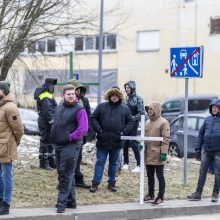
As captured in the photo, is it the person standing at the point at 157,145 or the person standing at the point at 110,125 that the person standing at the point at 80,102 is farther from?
the person standing at the point at 157,145

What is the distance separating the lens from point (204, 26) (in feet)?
111

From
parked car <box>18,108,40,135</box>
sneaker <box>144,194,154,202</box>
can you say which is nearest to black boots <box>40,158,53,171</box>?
sneaker <box>144,194,154,202</box>

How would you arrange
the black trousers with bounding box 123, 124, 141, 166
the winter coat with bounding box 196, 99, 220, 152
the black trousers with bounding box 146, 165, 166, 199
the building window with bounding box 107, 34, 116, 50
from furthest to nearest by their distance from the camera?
the building window with bounding box 107, 34, 116, 50 < the black trousers with bounding box 123, 124, 141, 166 < the winter coat with bounding box 196, 99, 220, 152 < the black trousers with bounding box 146, 165, 166, 199

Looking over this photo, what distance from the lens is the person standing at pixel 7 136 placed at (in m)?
8.83

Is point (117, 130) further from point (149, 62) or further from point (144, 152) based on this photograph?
point (149, 62)

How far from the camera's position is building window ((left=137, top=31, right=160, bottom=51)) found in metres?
35.8

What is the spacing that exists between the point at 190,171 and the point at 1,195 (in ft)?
21.3

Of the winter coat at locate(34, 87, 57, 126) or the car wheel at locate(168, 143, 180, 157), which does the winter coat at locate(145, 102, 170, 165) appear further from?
the car wheel at locate(168, 143, 180, 157)

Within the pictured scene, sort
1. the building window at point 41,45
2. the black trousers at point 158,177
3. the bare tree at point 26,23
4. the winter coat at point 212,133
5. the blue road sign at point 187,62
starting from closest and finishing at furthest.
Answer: the black trousers at point 158,177
the winter coat at point 212,133
the blue road sign at point 187,62
the bare tree at point 26,23
the building window at point 41,45

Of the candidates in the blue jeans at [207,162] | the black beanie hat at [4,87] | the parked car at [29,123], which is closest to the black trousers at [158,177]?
the blue jeans at [207,162]

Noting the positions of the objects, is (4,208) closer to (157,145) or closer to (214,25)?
(157,145)

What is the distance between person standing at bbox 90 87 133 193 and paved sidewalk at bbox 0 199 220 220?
3.06 feet

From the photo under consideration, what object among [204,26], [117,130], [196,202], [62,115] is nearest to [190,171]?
[196,202]

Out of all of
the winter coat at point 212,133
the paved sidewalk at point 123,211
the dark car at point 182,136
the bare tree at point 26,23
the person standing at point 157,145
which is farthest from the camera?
the dark car at point 182,136
